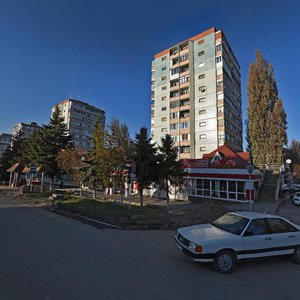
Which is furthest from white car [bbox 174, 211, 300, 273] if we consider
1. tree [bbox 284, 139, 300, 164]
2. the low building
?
tree [bbox 284, 139, 300, 164]

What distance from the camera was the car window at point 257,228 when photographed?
6.66 m

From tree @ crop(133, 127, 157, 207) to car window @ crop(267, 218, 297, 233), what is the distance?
1338 cm

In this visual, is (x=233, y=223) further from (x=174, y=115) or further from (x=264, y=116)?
(x=174, y=115)

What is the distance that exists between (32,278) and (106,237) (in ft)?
14.2

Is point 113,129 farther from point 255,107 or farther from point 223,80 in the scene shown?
point 223,80

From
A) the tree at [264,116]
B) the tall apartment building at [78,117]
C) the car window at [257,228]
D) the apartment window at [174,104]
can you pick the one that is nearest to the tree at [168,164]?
the car window at [257,228]

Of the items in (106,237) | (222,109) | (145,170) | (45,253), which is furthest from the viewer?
(222,109)

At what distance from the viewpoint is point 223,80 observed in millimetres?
50219

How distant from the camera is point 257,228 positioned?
6805mm

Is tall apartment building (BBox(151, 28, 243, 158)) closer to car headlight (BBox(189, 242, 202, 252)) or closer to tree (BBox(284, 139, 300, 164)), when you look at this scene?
tree (BBox(284, 139, 300, 164))

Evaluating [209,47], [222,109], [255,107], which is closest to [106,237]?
[255,107]

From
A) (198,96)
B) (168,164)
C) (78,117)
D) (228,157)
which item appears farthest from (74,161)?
(78,117)

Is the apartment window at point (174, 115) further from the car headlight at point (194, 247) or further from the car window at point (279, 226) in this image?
the car headlight at point (194, 247)

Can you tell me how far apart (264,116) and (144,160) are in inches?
1086
